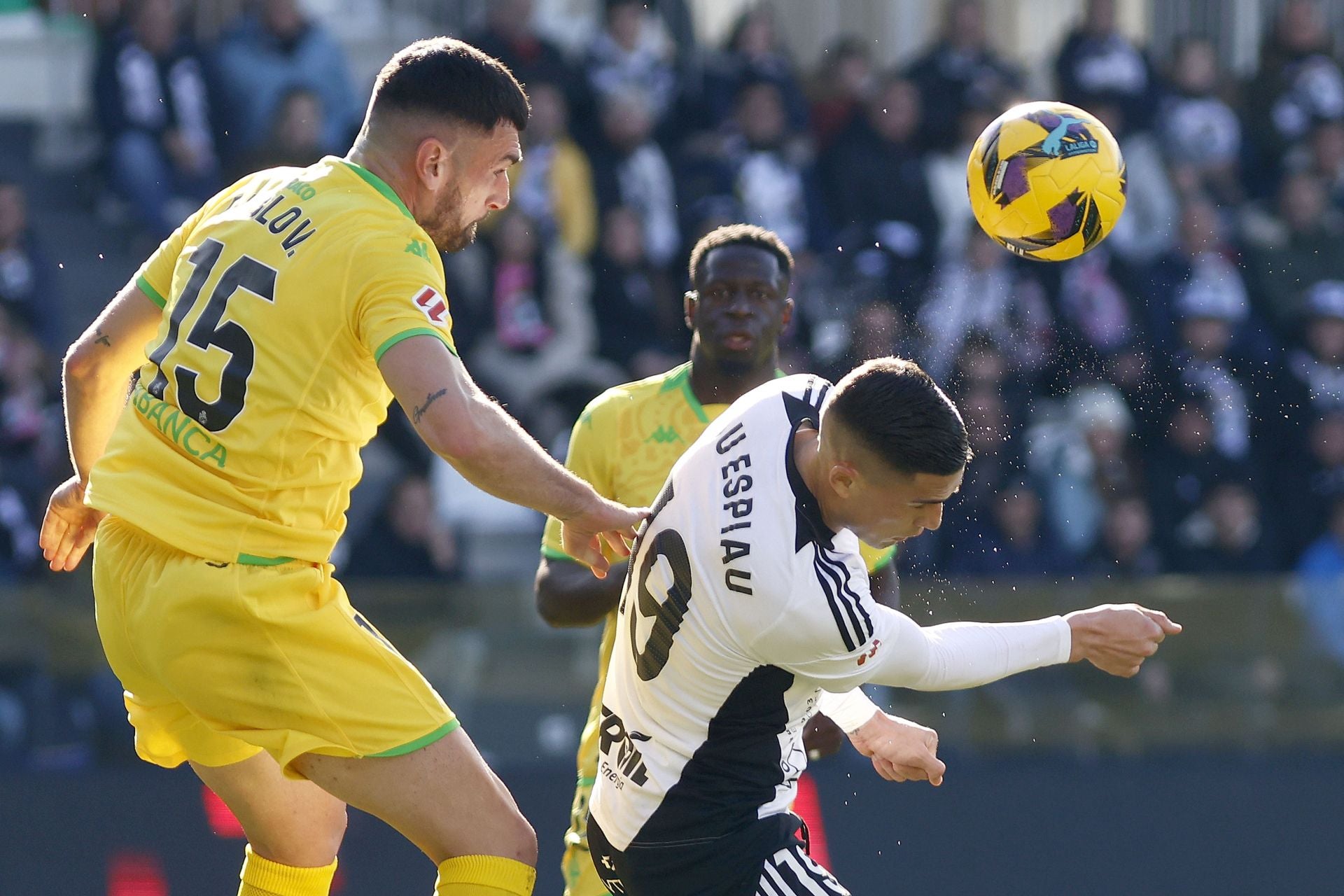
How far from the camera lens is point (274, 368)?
397cm

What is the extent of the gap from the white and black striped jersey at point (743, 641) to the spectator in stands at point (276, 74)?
23.0 feet

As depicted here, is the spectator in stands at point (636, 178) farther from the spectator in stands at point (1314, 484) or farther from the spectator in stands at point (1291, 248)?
the spectator in stands at point (1314, 484)

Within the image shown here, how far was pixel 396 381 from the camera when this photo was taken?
3.82 metres

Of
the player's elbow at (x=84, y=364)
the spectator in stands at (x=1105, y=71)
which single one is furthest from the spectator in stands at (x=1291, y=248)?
the player's elbow at (x=84, y=364)

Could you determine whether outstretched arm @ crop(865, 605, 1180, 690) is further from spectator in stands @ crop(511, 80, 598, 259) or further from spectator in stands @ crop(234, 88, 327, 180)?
spectator in stands @ crop(234, 88, 327, 180)

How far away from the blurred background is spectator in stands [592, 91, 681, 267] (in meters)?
0.02

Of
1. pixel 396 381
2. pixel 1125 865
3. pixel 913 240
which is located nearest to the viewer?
pixel 396 381

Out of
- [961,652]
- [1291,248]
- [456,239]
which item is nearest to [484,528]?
[1291,248]

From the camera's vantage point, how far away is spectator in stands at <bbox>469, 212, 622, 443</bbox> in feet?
32.5

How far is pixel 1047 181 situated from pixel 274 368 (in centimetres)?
249

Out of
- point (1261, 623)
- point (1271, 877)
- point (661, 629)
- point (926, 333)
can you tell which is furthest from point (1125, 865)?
point (661, 629)

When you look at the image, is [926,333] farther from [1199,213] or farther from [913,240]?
[1199,213]

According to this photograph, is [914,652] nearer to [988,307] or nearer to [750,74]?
[988,307]

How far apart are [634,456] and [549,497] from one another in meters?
1.25
